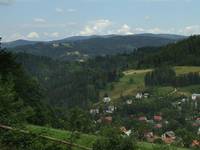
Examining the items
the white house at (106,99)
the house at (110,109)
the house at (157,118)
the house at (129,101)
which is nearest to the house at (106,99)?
the white house at (106,99)

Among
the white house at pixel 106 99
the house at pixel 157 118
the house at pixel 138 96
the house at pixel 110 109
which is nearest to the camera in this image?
the house at pixel 157 118

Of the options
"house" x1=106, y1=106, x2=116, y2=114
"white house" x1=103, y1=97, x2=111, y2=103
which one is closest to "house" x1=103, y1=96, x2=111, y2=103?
"white house" x1=103, y1=97, x2=111, y2=103

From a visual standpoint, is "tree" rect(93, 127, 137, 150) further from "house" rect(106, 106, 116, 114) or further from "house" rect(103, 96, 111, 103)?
"house" rect(103, 96, 111, 103)

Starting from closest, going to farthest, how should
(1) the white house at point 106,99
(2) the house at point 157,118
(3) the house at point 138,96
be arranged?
(2) the house at point 157,118, (3) the house at point 138,96, (1) the white house at point 106,99

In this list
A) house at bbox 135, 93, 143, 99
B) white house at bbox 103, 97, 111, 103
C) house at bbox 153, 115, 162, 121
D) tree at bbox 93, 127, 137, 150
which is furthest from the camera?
white house at bbox 103, 97, 111, 103

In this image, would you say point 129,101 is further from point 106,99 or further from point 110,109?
point 106,99

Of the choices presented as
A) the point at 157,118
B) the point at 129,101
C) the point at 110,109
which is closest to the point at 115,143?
the point at 157,118

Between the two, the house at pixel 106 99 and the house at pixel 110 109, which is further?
the house at pixel 106 99

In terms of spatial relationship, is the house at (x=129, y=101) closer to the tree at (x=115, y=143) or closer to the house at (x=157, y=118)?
the house at (x=157, y=118)

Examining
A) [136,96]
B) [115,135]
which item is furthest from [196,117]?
[115,135]

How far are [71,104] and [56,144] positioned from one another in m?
170

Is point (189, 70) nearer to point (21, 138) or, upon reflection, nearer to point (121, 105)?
point (121, 105)

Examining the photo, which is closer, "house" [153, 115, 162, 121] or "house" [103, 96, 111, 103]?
"house" [153, 115, 162, 121]

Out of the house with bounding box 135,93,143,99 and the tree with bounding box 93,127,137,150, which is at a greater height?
the tree with bounding box 93,127,137,150
